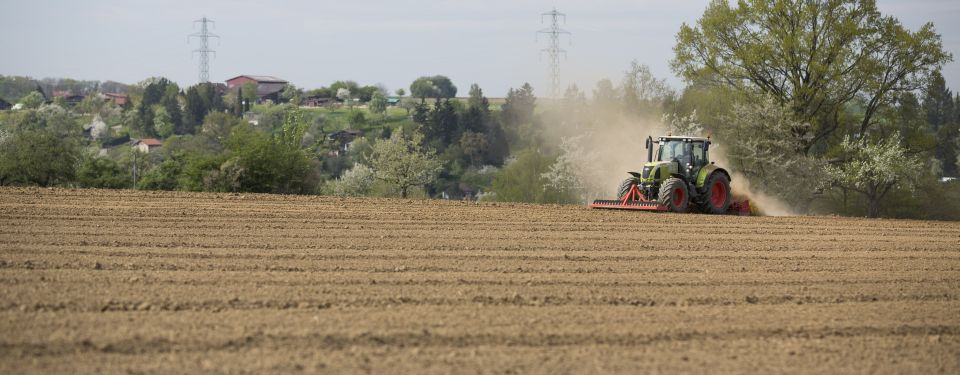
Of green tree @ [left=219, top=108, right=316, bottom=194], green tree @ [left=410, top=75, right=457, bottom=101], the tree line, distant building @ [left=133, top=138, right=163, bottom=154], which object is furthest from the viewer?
green tree @ [left=410, top=75, right=457, bottom=101]

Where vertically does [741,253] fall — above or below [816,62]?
below

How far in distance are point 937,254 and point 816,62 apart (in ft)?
72.7

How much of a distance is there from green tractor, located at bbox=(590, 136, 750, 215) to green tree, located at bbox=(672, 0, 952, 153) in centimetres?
1526

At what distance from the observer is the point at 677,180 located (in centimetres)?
2409

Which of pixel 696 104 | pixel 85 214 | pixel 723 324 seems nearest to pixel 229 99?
pixel 696 104

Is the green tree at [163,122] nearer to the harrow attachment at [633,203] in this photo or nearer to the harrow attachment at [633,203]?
the harrow attachment at [633,203]

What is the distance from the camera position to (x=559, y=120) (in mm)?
63875

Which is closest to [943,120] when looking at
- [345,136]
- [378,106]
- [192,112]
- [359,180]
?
[345,136]

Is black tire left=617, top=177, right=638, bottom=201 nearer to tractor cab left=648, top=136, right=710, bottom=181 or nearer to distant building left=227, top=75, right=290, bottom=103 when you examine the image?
tractor cab left=648, top=136, right=710, bottom=181

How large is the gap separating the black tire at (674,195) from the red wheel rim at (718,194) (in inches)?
68.0

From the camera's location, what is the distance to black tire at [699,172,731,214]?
25.1 m

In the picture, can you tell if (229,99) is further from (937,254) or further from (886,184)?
(937,254)

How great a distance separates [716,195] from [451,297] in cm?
1618

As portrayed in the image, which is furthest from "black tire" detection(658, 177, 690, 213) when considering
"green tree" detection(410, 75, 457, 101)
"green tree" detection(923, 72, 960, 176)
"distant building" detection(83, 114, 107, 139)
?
"green tree" detection(410, 75, 457, 101)
